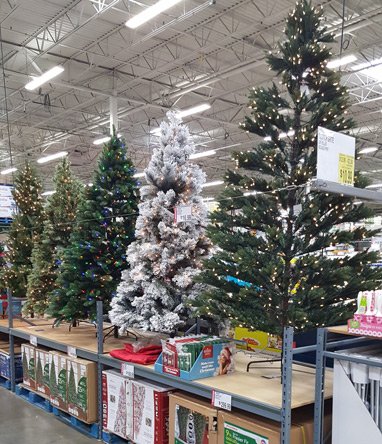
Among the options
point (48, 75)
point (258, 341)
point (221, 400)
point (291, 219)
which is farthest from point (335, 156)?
point (48, 75)

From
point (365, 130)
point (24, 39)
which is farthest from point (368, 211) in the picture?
point (365, 130)

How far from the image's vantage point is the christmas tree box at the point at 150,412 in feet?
12.4

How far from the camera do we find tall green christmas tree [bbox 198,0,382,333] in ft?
11.0

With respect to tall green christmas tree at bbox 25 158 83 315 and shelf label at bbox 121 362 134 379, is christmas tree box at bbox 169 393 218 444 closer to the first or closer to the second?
shelf label at bbox 121 362 134 379

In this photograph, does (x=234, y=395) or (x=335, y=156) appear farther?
(x=234, y=395)

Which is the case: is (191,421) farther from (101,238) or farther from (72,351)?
(101,238)

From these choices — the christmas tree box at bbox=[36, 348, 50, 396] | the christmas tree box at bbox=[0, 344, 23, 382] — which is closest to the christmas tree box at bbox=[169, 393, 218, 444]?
the christmas tree box at bbox=[36, 348, 50, 396]

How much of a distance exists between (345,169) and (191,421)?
2.14 meters

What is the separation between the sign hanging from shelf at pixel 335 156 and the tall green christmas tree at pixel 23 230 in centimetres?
539

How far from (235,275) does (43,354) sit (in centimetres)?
290

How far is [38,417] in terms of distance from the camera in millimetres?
5121

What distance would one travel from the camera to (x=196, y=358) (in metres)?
3.59

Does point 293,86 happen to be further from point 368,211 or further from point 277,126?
point 368,211

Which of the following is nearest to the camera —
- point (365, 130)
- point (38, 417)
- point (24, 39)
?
point (38, 417)
